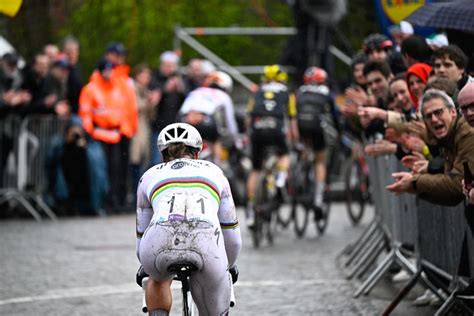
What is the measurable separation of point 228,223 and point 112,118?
14.2m

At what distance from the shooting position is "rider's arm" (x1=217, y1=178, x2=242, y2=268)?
876 centimetres

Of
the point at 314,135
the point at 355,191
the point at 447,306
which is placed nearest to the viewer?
the point at 447,306

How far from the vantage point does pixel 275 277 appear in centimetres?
1479

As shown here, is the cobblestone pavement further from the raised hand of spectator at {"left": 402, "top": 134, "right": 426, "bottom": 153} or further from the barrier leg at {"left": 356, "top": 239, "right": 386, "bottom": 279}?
the raised hand of spectator at {"left": 402, "top": 134, "right": 426, "bottom": 153}

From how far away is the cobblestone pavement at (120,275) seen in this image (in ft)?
40.8

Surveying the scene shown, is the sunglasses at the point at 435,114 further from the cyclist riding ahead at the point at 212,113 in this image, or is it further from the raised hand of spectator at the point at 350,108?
the cyclist riding ahead at the point at 212,113

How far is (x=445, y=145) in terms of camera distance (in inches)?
401

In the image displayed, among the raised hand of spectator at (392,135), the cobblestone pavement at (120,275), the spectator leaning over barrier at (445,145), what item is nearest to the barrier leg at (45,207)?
the cobblestone pavement at (120,275)

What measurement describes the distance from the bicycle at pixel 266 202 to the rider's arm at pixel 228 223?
30.6 ft

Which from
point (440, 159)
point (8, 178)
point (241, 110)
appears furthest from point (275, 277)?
point (241, 110)

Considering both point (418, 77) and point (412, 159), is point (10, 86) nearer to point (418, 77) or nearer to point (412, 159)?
point (418, 77)

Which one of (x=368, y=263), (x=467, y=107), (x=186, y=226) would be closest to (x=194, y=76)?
(x=368, y=263)

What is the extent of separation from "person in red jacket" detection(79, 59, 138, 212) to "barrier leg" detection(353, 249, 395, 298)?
9979 mm

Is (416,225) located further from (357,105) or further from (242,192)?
(242,192)
